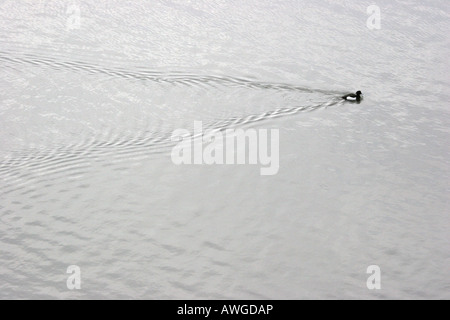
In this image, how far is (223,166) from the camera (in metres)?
14.1

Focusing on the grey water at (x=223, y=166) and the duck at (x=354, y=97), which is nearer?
the grey water at (x=223, y=166)

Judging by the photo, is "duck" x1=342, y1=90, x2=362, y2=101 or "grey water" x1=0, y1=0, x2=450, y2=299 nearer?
"grey water" x1=0, y1=0, x2=450, y2=299

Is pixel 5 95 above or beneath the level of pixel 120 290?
above

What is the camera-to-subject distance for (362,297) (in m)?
10.9

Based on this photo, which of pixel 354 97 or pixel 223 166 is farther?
pixel 354 97

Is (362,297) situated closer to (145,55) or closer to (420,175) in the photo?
(420,175)

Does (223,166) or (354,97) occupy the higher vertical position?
(354,97)

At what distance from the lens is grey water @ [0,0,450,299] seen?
11430mm

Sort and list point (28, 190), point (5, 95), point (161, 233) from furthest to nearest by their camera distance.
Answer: point (5, 95), point (28, 190), point (161, 233)

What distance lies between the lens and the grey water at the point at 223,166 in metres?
11.4

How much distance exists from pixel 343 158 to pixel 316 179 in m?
1.07
